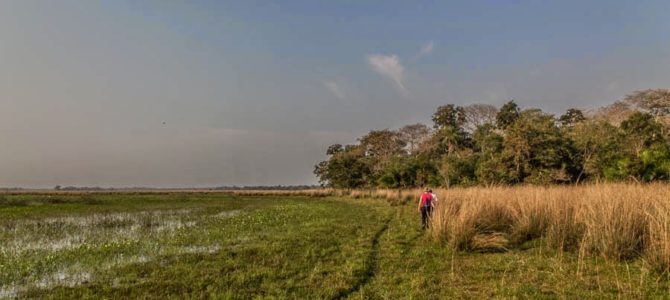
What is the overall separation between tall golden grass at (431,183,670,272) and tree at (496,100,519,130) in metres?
43.5

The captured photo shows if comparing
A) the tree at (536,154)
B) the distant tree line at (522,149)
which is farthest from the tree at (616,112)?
the tree at (536,154)

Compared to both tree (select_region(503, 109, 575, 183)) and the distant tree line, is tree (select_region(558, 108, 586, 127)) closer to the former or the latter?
the distant tree line

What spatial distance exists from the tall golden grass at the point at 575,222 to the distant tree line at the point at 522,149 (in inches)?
65.1

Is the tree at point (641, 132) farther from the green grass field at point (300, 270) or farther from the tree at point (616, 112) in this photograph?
the green grass field at point (300, 270)

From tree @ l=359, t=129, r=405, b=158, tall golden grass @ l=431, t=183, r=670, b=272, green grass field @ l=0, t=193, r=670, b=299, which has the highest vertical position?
tree @ l=359, t=129, r=405, b=158

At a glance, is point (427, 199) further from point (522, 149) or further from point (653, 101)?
point (653, 101)

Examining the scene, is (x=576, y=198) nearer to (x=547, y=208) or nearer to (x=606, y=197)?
(x=547, y=208)

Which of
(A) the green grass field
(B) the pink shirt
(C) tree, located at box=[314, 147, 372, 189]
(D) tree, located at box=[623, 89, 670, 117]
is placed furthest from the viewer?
(C) tree, located at box=[314, 147, 372, 189]

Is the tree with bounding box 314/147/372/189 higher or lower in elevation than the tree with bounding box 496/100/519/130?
lower

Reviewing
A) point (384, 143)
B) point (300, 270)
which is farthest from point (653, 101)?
point (300, 270)

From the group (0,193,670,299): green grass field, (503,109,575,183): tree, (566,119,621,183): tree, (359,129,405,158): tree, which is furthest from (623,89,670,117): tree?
(0,193,670,299): green grass field

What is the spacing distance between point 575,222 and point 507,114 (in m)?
49.0

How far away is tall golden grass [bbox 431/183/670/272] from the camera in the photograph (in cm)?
790

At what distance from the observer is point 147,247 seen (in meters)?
11.3
